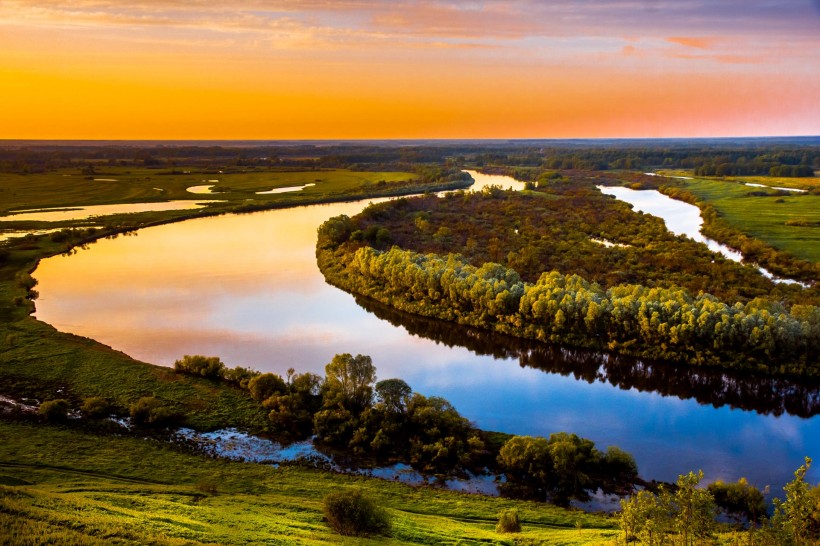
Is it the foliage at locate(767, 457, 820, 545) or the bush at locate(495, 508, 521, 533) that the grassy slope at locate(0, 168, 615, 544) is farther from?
the foliage at locate(767, 457, 820, 545)

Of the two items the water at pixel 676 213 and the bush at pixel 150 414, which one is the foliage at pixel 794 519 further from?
the water at pixel 676 213

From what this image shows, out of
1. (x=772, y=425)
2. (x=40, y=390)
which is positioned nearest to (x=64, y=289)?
(x=40, y=390)

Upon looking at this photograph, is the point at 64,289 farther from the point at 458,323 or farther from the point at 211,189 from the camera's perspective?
the point at 211,189

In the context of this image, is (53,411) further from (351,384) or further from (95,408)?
(351,384)

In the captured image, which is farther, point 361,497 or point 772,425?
point 772,425

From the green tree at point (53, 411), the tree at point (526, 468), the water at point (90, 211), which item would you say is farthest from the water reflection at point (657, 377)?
the water at point (90, 211)

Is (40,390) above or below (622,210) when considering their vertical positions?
below

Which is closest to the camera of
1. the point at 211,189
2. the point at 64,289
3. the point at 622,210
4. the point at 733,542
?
the point at 733,542
